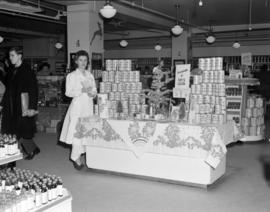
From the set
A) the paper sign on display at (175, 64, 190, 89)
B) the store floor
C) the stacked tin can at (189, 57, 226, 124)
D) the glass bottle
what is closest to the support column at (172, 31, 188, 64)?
the store floor

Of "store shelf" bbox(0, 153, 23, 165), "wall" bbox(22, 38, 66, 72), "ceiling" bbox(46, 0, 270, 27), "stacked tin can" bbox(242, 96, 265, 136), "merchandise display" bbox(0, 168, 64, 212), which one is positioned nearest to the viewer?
"merchandise display" bbox(0, 168, 64, 212)

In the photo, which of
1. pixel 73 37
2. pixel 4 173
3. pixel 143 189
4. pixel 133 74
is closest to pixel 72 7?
pixel 73 37

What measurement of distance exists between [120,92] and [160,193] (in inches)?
69.3

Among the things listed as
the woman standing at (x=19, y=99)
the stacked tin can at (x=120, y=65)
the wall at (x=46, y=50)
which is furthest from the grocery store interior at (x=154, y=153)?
the wall at (x=46, y=50)

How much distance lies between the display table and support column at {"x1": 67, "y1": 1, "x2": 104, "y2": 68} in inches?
178

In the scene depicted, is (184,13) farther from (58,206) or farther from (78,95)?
(58,206)

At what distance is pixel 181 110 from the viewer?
5.01m

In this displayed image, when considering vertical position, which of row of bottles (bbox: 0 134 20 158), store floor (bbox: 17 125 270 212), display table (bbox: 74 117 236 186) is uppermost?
row of bottles (bbox: 0 134 20 158)

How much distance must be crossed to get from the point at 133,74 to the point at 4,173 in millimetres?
3018

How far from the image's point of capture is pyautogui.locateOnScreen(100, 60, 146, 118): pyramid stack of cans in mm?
5473

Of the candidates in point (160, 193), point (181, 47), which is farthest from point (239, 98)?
point (181, 47)

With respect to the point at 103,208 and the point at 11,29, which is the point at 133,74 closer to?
the point at 103,208

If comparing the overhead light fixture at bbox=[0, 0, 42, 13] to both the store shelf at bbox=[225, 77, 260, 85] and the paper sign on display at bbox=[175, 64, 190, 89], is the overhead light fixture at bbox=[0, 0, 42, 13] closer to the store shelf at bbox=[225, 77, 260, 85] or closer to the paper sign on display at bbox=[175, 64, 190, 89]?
the store shelf at bbox=[225, 77, 260, 85]

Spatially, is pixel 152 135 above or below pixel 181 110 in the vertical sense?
below
